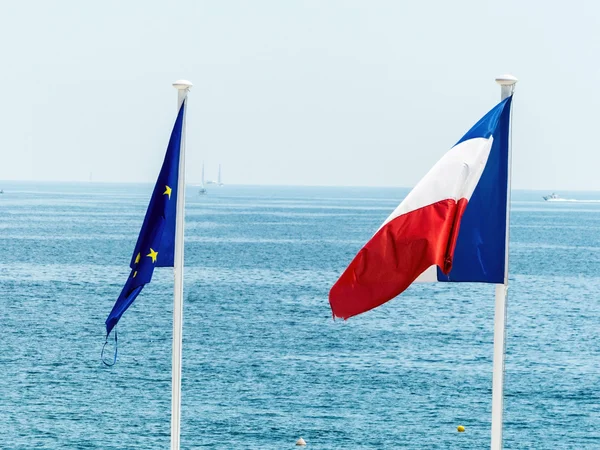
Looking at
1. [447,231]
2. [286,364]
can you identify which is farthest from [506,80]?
[286,364]

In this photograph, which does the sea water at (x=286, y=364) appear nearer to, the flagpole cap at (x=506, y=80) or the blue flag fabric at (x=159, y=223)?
the blue flag fabric at (x=159, y=223)

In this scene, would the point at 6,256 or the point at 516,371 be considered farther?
the point at 6,256

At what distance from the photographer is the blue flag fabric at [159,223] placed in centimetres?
1636

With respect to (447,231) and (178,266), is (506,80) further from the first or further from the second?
(178,266)

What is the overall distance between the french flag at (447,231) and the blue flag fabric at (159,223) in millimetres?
3600

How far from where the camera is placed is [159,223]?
1638cm

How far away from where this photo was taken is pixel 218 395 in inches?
1836

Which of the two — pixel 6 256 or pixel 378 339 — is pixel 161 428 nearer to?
pixel 378 339

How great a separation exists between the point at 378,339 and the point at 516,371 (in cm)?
1015

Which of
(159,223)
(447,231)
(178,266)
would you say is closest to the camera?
(447,231)

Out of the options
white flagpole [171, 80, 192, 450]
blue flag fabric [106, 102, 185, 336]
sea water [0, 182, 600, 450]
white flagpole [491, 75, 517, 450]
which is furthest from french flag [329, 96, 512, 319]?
sea water [0, 182, 600, 450]

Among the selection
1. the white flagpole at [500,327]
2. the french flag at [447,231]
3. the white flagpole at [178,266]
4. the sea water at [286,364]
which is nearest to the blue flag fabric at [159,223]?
the white flagpole at [178,266]

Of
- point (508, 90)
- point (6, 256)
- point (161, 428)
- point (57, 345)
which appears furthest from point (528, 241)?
point (508, 90)

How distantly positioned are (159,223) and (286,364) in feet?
126
